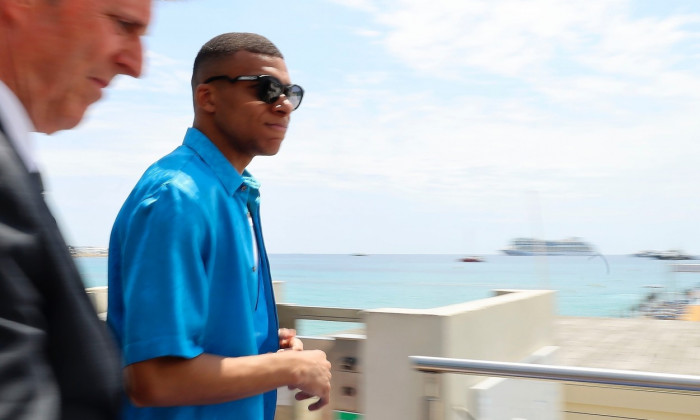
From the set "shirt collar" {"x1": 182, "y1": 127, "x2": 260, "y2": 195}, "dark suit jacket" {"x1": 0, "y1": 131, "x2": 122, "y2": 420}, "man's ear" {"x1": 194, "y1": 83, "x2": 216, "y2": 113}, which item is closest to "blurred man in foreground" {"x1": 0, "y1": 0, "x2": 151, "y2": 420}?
"dark suit jacket" {"x1": 0, "y1": 131, "x2": 122, "y2": 420}

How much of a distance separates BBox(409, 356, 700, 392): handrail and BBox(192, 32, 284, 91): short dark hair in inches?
58.6

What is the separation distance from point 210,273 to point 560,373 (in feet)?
5.33

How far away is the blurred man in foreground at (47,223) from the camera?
0.57 meters

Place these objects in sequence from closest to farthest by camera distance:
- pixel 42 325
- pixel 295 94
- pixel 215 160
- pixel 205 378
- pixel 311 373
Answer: pixel 42 325 → pixel 205 378 → pixel 311 373 → pixel 215 160 → pixel 295 94

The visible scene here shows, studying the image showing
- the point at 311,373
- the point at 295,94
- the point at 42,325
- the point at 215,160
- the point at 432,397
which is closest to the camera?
the point at 42,325

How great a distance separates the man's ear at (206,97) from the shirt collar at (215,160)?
8 centimetres

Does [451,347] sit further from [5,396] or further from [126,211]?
[5,396]

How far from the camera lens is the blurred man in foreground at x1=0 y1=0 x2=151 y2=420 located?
22.4 inches

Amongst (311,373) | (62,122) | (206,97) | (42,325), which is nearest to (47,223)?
(42,325)

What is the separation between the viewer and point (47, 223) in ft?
2.06

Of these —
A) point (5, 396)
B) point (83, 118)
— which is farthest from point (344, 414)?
point (5, 396)

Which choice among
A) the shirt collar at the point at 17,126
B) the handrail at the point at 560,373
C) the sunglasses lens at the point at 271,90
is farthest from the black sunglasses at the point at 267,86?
the handrail at the point at 560,373

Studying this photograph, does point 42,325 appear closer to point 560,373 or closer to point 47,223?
point 47,223

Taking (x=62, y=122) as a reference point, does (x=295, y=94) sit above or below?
above
